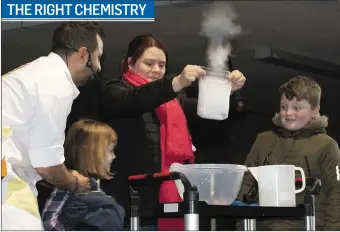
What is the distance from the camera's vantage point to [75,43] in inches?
93.4

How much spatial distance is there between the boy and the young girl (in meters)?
0.56

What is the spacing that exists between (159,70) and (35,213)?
0.87 meters

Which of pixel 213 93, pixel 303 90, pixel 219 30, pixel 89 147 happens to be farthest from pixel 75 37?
pixel 303 90

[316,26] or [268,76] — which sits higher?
[316,26]

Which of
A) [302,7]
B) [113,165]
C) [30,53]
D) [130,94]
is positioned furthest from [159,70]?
[302,7]

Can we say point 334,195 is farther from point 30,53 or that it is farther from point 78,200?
point 30,53

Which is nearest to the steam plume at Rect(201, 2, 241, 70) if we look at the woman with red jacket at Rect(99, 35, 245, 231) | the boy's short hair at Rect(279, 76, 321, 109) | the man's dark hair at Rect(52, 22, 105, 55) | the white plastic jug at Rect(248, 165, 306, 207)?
the boy's short hair at Rect(279, 76, 321, 109)

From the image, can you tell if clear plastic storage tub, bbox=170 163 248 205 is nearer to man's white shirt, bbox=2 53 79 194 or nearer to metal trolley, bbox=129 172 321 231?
metal trolley, bbox=129 172 321 231

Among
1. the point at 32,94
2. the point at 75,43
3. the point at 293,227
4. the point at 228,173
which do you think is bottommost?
the point at 293,227

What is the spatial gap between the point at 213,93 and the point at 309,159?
2.21 ft

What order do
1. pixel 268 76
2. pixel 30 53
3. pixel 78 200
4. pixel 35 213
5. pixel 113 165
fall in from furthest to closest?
pixel 268 76
pixel 30 53
pixel 113 165
pixel 78 200
pixel 35 213

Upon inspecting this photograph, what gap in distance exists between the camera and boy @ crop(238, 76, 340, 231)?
2613 mm

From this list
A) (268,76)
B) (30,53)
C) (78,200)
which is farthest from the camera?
(268,76)

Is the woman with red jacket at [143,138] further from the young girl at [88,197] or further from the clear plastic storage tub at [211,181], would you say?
the clear plastic storage tub at [211,181]
